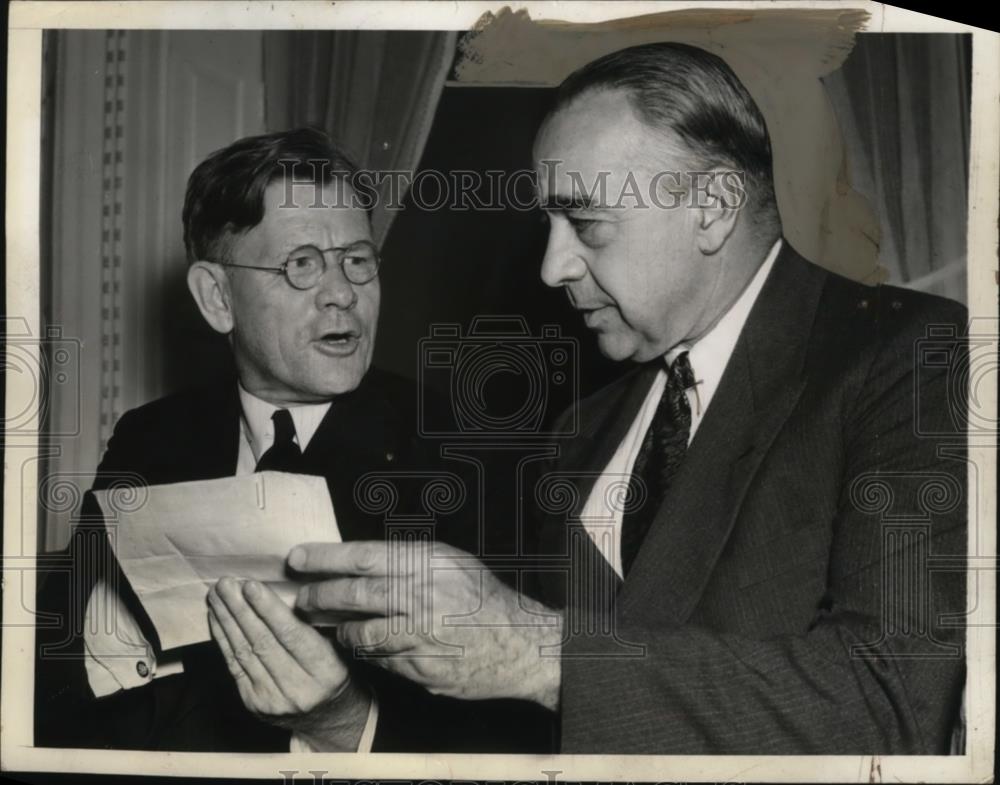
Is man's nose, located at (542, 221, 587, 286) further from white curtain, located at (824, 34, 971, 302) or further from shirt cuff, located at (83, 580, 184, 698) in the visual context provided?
shirt cuff, located at (83, 580, 184, 698)

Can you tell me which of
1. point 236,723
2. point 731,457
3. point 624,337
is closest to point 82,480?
point 236,723

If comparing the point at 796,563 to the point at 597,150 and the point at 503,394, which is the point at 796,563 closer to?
the point at 503,394

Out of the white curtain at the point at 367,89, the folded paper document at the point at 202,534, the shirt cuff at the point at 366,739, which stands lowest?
the shirt cuff at the point at 366,739

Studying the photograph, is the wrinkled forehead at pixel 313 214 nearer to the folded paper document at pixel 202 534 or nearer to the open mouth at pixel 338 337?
the open mouth at pixel 338 337

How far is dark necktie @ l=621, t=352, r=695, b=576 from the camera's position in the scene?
288 centimetres

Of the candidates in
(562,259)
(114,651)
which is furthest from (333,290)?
(114,651)

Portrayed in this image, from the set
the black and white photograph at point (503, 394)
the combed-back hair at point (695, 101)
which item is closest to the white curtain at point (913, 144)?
the black and white photograph at point (503, 394)

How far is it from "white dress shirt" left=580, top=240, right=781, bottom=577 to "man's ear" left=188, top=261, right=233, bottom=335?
93 cm

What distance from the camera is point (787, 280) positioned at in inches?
113

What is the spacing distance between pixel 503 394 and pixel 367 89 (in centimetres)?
77

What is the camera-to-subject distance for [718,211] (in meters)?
2.89

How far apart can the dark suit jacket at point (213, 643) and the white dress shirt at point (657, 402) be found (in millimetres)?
293

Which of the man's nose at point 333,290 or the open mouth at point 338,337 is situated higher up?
the man's nose at point 333,290

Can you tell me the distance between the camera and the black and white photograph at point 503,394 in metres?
2.85
